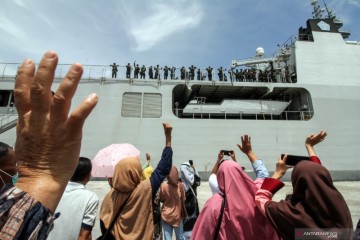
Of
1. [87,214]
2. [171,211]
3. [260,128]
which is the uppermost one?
[260,128]

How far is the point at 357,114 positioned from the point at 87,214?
13585 mm

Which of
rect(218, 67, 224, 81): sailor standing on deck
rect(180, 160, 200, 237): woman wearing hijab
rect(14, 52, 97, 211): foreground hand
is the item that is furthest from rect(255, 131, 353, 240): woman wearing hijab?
rect(218, 67, 224, 81): sailor standing on deck

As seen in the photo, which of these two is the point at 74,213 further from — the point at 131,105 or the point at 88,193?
the point at 131,105

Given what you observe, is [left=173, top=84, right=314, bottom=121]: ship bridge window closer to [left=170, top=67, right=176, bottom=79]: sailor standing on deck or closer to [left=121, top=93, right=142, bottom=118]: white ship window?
[left=170, top=67, right=176, bottom=79]: sailor standing on deck

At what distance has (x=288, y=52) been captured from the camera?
1213 cm

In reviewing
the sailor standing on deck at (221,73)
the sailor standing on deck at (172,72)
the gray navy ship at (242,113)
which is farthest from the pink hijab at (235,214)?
the sailor standing on deck at (221,73)

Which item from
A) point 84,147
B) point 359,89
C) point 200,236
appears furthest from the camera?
point 359,89

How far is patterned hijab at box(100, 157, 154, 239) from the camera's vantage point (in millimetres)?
1555

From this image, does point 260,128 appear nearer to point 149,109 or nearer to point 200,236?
point 149,109

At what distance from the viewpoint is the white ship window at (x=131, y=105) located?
388 inches

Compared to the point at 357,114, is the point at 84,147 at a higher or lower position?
lower

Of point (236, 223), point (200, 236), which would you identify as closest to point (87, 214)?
point (200, 236)

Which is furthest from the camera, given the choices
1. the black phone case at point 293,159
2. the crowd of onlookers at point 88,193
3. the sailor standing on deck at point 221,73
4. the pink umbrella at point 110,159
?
the sailor standing on deck at point 221,73

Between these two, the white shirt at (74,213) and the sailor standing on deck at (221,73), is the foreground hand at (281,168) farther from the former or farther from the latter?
the sailor standing on deck at (221,73)
